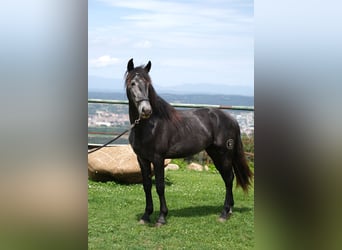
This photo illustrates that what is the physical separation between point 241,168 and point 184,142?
285 mm

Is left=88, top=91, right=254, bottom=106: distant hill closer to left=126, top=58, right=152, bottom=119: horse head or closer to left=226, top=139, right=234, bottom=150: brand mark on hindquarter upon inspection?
left=126, top=58, right=152, bottom=119: horse head

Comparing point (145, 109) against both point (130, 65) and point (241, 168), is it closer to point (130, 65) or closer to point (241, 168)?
point (130, 65)

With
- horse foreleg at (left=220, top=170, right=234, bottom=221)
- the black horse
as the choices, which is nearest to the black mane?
the black horse

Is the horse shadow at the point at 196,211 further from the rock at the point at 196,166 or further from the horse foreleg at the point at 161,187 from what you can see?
the rock at the point at 196,166

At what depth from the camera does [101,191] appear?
238 centimetres

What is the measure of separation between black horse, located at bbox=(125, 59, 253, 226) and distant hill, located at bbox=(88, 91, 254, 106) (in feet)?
0.14

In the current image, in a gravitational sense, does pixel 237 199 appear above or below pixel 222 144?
below

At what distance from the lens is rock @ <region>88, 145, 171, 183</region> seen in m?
2.39

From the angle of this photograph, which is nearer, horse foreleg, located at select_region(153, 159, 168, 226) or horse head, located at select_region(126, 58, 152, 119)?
horse head, located at select_region(126, 58, 152, 119)
